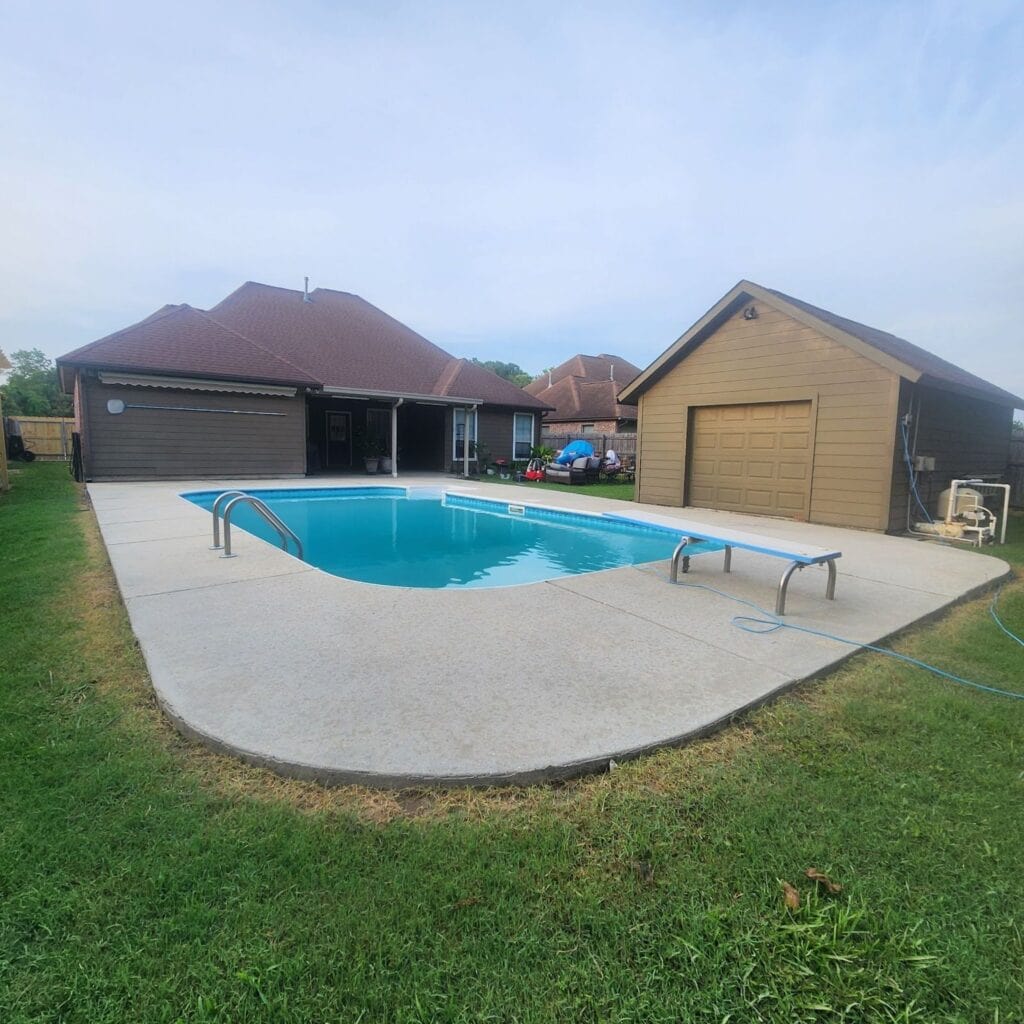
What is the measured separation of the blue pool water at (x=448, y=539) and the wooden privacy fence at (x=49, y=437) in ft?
52.0

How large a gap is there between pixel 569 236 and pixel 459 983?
17.6 meters

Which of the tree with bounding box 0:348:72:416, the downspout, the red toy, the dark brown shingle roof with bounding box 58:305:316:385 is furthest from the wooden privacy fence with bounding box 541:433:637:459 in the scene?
the tree with bounding box 0:348:72:416

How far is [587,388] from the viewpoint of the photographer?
30234mm

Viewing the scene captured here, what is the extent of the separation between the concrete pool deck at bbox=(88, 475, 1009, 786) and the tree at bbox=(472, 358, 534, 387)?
186 feet

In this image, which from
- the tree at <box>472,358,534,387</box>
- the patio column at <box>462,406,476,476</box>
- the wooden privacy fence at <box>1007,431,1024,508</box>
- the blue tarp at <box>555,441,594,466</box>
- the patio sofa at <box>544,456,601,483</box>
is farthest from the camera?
the tree at <box>472,358,534,387</box>

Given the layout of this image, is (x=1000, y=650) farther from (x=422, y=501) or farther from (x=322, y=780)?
(x=422, y=501)

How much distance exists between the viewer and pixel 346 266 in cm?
2355

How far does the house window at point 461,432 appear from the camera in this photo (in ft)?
67.2

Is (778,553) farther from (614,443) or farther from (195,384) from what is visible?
(614,443)

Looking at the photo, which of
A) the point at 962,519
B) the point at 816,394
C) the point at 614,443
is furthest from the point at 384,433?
the point at 962,519

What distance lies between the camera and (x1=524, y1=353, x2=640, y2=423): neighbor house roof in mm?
27547

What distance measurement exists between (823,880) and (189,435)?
16.9 meters

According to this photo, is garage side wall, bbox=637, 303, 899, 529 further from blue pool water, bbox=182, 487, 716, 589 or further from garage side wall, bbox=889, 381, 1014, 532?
blue pool water, bbox=182, 487, 716, 589

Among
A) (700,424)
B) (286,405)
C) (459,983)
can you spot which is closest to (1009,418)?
(700,424)
